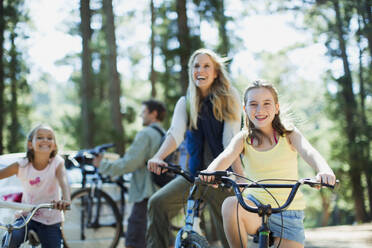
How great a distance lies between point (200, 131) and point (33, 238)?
1.76m

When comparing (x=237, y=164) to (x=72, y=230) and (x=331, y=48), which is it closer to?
(x=72, y=230)

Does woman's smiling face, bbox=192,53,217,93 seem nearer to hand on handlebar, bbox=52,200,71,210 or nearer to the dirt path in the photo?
hand on handlebar, bbox=52,200,71,210

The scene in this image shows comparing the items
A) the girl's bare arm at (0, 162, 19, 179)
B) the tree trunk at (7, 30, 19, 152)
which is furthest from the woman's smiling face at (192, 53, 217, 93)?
the tree trunk at (7, 30, 19, 152)

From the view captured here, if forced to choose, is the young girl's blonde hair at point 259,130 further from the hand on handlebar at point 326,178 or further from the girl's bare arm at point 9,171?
the girl's bare arm at point 9,171

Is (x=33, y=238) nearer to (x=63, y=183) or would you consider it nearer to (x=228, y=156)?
(x=63, y=183)

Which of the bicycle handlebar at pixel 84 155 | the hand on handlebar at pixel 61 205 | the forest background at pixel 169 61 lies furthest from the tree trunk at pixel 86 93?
the hand on handlebar at pixel 61 205

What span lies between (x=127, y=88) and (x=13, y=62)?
30.1 ft

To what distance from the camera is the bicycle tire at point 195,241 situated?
324cm

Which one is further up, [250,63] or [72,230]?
[250,63]

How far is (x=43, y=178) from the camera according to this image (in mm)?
4426

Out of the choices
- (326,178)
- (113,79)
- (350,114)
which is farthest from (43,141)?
(350,114)

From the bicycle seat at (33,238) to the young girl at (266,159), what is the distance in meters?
1.81

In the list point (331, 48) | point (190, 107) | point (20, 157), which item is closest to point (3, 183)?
point (20, 157)

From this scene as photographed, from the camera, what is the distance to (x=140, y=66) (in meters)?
23.2
